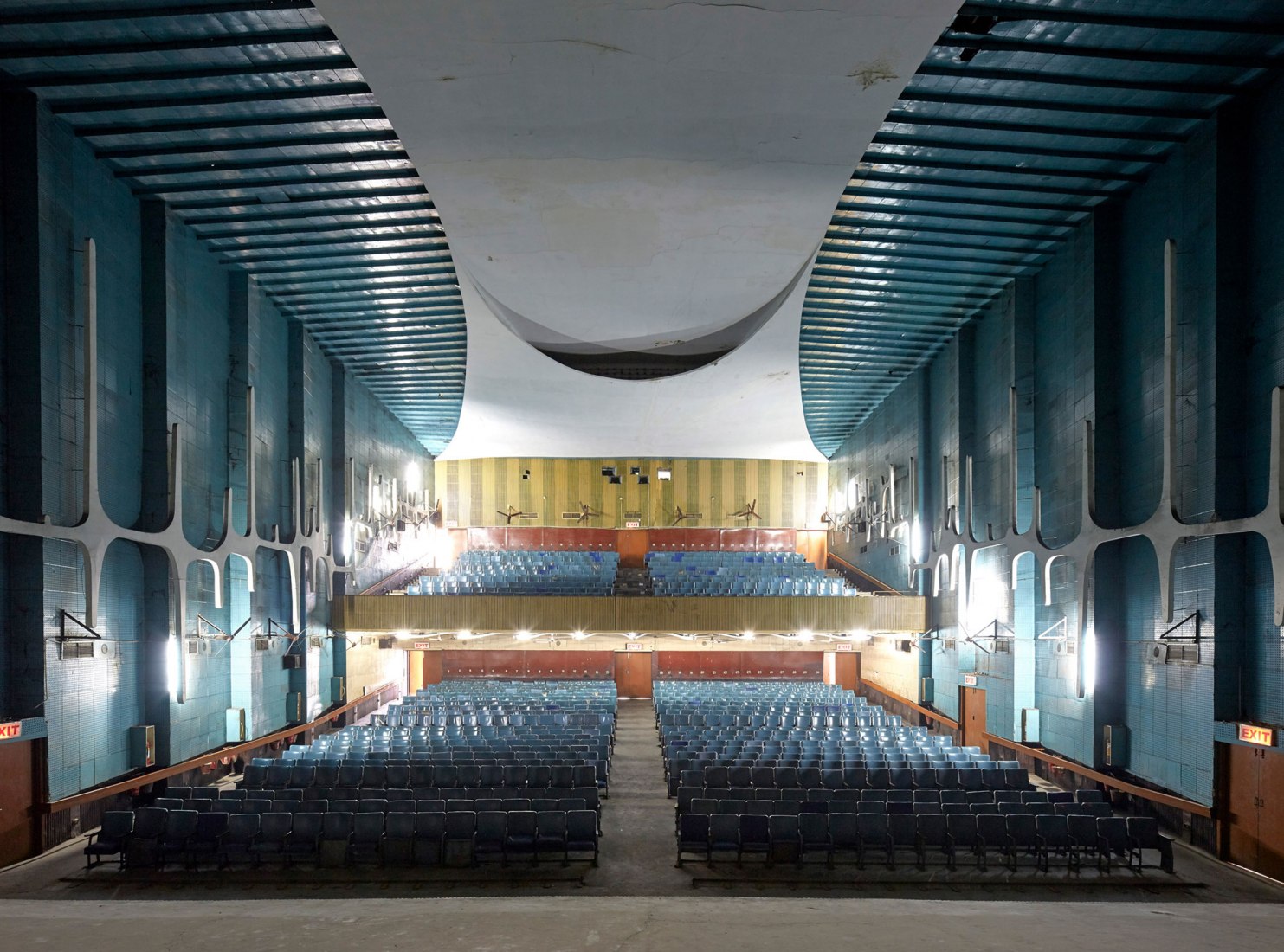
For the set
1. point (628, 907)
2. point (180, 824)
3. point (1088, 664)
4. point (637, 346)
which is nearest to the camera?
point (628, 907)

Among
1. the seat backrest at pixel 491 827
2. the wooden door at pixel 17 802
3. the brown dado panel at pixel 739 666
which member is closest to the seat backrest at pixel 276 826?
the seat backrest at pixel 491 827

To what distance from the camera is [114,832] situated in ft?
30.8

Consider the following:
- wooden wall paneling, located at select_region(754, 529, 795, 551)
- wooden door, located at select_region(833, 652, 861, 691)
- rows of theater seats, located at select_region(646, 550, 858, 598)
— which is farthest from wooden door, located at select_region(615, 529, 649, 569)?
wooden door, located at select_region(833, 652, 861, 691)

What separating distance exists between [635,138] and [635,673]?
813 inches

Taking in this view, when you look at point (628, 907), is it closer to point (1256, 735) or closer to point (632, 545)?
point (1256, 735)

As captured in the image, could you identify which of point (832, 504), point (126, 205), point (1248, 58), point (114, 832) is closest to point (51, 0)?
point (126, 205)

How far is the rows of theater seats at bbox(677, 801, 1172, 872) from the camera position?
30.9 ft

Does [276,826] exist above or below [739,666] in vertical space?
above

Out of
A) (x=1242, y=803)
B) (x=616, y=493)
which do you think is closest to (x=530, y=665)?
(x=616, y=493)

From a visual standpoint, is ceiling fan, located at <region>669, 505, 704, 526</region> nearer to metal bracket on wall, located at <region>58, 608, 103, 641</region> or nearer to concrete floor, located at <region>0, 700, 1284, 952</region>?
concrete floor, located at <region>0, 700, 1284, 952</region>

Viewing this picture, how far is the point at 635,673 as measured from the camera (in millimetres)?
28484

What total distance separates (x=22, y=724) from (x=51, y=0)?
7.89m

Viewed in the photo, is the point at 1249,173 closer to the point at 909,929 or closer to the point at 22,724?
the point at 909,929

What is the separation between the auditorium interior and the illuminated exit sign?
27 cm
